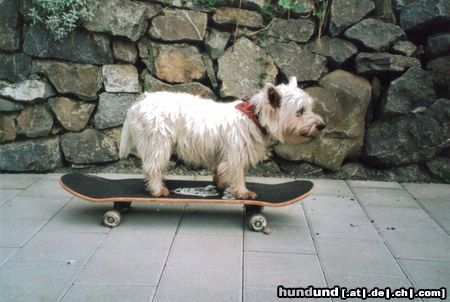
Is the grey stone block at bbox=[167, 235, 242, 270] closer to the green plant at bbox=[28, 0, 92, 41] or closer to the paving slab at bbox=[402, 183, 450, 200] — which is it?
the paving slab at bbox=[402, 183, 450, 200]

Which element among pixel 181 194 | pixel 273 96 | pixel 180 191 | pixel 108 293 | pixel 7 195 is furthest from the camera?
pixel 7 195

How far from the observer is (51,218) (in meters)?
4.06

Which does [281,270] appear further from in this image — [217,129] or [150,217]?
[150,217]

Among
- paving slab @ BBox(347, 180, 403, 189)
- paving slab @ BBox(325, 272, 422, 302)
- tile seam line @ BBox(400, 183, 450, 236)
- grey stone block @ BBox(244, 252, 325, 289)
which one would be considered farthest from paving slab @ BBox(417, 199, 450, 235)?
grey stone block @ BBox(244, 252, 325, 289)

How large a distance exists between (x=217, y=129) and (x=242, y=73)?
1688mm

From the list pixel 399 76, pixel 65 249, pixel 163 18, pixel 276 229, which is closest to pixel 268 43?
pixel 163 18

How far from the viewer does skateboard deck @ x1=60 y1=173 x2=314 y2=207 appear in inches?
151

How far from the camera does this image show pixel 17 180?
16.6 feet

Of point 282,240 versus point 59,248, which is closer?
point 59,248

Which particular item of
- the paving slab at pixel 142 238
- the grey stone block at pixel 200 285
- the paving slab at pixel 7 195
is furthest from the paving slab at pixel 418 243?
the paving slab at pixel 7 195

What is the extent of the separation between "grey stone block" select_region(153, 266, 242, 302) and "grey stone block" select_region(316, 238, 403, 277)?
753 mm

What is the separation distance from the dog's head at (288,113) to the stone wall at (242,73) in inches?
64.4

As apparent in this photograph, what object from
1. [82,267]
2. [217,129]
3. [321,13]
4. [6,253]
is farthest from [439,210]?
[6,253]

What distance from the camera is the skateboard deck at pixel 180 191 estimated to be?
12.6 feet
